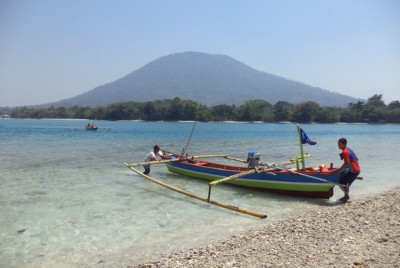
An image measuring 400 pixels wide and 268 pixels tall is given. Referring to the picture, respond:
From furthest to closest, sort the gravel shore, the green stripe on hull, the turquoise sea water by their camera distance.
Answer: the green stripe on hull
the turquoise sea water
the gravel shore

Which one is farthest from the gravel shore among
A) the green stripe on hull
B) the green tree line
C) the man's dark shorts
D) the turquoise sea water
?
the green tree line

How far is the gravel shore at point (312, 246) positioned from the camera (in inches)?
244

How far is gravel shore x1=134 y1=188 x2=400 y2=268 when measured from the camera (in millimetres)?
6188

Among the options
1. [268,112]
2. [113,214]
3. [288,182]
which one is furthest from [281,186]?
[268,112]

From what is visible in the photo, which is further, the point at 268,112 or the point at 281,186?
the point at 268,112

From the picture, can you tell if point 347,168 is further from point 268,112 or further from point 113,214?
point 268,112

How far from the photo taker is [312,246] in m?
6.97

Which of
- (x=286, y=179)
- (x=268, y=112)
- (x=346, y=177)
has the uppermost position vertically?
(x=268, y=112)

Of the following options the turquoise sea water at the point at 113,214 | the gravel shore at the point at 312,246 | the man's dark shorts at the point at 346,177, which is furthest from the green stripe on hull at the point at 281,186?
the gravel shore at the point at 312,246

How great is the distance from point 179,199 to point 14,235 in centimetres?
641

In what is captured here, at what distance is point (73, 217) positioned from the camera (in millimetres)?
10859

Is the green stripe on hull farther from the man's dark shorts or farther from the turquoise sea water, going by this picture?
the man's dark shorts

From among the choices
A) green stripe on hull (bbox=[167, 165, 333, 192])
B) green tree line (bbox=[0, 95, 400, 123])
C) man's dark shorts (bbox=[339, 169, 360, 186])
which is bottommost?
green stripe on hull (bbox=[167, 165, 333, 192])

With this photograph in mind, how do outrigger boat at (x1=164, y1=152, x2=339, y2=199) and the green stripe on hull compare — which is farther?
the green stripe on hull
